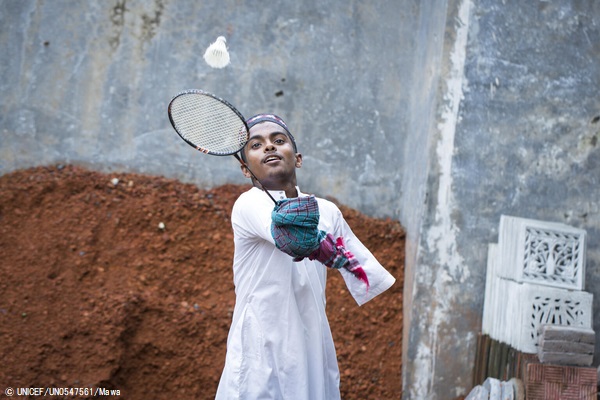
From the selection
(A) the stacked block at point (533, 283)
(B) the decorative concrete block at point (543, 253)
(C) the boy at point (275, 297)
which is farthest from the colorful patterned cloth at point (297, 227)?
(B) the decorative concrete block at point (543, 253)

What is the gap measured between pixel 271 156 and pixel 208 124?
322mm

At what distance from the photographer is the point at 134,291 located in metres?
5.31

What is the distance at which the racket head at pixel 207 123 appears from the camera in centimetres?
305

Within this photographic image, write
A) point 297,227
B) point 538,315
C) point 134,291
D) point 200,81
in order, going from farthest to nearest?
point 200,81
point 134,291
point 538,315
point 297,227

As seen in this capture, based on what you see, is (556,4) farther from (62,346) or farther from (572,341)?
(62,346)

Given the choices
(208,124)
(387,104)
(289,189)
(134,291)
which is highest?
(387,104)

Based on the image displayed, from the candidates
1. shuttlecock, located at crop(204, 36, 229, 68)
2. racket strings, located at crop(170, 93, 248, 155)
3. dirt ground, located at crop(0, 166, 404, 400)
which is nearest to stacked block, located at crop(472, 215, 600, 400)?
dirt ground, located at crop(0, 166, 404, 400)

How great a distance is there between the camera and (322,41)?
626 centimetres

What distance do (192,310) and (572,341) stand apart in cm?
275

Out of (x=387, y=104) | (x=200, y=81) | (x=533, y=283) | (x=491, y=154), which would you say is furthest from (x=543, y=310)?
(x=200, y=81)

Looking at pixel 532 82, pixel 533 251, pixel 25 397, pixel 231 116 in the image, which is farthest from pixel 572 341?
pixel 25 397

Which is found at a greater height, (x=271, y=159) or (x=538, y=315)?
(x=271, y=159)

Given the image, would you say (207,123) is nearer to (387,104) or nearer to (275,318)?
(275,318)

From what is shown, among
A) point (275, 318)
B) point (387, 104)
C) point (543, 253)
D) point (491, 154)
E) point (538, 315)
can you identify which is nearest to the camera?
point (275, 318)
